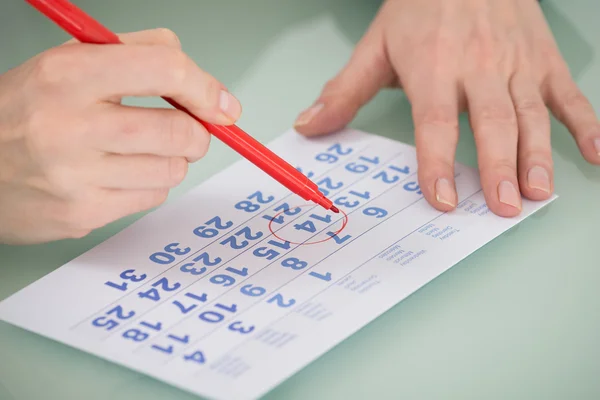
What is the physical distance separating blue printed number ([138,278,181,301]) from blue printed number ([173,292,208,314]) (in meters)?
0.02

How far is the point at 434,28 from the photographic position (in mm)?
846

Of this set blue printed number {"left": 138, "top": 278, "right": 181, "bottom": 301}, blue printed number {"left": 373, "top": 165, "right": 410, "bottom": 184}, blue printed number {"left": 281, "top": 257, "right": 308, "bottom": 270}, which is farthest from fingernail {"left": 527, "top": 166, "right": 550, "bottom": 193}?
blue printed number {"left": 138, "top": 278, "right": 181, "bottom": 301}

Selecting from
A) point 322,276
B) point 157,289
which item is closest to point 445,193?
point 322,276

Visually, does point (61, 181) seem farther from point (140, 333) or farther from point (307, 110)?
point (307, 110)

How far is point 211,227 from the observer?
2.22 ft

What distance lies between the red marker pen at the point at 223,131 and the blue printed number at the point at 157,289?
117mm

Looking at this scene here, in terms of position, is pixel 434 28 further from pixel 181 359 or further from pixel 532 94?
pixel 181 359

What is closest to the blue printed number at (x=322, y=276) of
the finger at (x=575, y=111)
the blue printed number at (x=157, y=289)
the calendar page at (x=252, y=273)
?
the calendar page at (x=252, y=273)

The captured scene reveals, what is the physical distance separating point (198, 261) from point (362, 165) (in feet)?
0.68

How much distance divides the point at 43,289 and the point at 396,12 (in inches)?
20.1

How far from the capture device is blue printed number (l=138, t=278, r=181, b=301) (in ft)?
1.95

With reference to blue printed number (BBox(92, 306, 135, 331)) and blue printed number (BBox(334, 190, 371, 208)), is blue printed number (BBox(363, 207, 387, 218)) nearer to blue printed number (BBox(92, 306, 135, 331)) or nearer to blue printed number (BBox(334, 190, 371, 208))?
blue printed number (BBox(334, 190, 371, 208))

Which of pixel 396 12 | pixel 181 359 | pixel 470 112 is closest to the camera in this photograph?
pixel 181 359

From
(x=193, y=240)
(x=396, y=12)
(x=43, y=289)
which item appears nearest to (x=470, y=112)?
(x=396, y=12)
